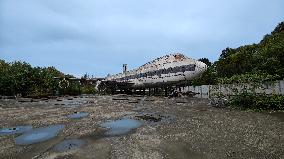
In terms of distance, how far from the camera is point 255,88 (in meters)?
16.5

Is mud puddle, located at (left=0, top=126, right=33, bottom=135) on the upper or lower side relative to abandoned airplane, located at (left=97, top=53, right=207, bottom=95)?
lower

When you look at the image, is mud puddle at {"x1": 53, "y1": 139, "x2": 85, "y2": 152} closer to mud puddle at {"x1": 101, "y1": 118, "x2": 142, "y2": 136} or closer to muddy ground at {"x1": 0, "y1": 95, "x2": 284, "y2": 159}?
muddy ground at {"x1": 0, "y1": 95, "x2": 284, "y2": 159}

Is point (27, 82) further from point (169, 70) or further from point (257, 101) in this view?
point (257, 101)

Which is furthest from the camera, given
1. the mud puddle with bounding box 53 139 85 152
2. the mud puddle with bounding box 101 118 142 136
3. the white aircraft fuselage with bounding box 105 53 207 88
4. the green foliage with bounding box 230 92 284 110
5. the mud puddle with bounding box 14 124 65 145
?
the white aircraft fuselage with bounding box 105 53 207 88

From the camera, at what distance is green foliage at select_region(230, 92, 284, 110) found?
49.9ft

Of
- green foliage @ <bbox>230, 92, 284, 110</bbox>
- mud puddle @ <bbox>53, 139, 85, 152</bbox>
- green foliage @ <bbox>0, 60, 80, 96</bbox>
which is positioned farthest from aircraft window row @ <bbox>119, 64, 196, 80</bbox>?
mud puddle @ <bbox>53, 139, 85, 152</bbox>

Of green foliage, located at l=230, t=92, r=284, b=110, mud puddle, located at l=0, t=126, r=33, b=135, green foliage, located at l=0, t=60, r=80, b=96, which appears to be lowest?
mud puddle, located at l=0, t=126, r=33, b=135

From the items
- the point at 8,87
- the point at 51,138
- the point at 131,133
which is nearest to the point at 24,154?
the point at 51,138

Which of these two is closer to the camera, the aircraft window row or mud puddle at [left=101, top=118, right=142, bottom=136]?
mud puddle at [left=101, top=118, right=142, bottom=136]

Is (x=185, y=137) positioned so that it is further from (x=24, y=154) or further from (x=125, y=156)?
(x=24, y=154)

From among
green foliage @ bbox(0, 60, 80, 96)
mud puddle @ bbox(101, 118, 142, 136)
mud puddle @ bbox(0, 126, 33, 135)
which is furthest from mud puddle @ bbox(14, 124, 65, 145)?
green foliage @ bbox(0, 60, 80, 96)

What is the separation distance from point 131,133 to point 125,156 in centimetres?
264

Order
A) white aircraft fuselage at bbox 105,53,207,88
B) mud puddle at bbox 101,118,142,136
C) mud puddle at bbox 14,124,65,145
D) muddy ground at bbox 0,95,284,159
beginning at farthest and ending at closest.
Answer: white aircraft fuselage at bbox 105,53,207,88
mud puddle at bbox 101,118,142,136
mud puddle at bbox 14,124,65,145
muddy ground at bbox 0,95,284,159

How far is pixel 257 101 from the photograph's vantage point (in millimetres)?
15977
